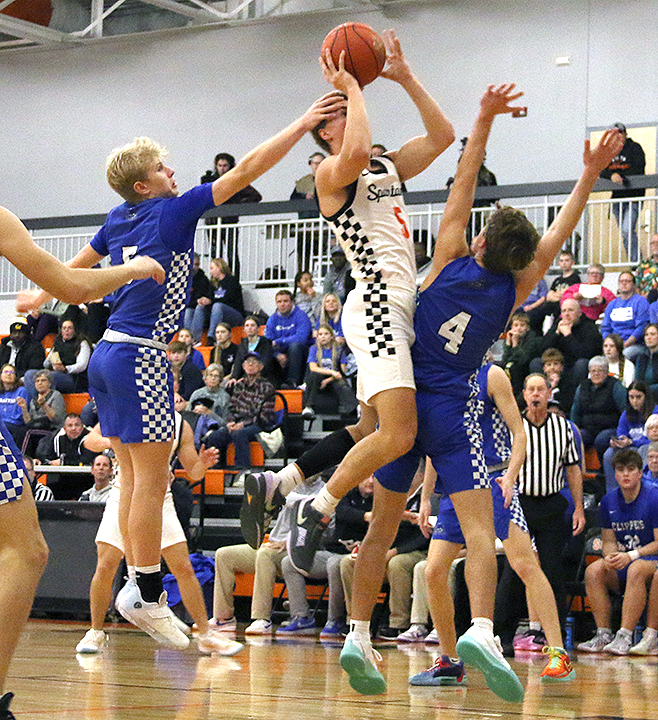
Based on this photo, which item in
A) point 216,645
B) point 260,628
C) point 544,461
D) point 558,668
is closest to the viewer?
point 558,668

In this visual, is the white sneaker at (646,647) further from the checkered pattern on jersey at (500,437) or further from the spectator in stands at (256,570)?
the spectator in stands at (256,570)

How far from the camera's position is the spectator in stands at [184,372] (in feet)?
45.0

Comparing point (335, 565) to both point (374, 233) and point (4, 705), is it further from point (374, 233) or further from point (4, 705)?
point (4, 705)

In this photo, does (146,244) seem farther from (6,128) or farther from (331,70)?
(6,128)

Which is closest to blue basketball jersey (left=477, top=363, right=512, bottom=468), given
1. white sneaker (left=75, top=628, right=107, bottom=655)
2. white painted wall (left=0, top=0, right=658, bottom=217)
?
white sneaker (left=75, top=628, right=107, bottom=655)

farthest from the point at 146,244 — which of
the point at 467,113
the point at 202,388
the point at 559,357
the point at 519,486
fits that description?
the point at 467,113

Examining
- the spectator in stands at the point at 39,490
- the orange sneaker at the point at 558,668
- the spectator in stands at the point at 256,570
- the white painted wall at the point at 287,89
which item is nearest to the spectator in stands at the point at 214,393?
the spectator in stands at the point at 39,490

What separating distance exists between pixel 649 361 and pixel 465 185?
7573mm

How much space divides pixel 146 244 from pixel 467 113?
1513 cm

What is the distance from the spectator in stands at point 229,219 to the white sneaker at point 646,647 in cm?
1044

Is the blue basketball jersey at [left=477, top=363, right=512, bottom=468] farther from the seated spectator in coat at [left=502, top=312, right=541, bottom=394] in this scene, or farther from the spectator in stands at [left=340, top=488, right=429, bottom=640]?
the seated spectator in coat at [left=502, top=312, right=541, bottom=394]

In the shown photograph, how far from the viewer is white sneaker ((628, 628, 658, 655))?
8.52 meters

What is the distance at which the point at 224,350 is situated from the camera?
14.7 metres

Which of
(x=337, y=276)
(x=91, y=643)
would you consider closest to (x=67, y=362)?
(x=337, y=276)
